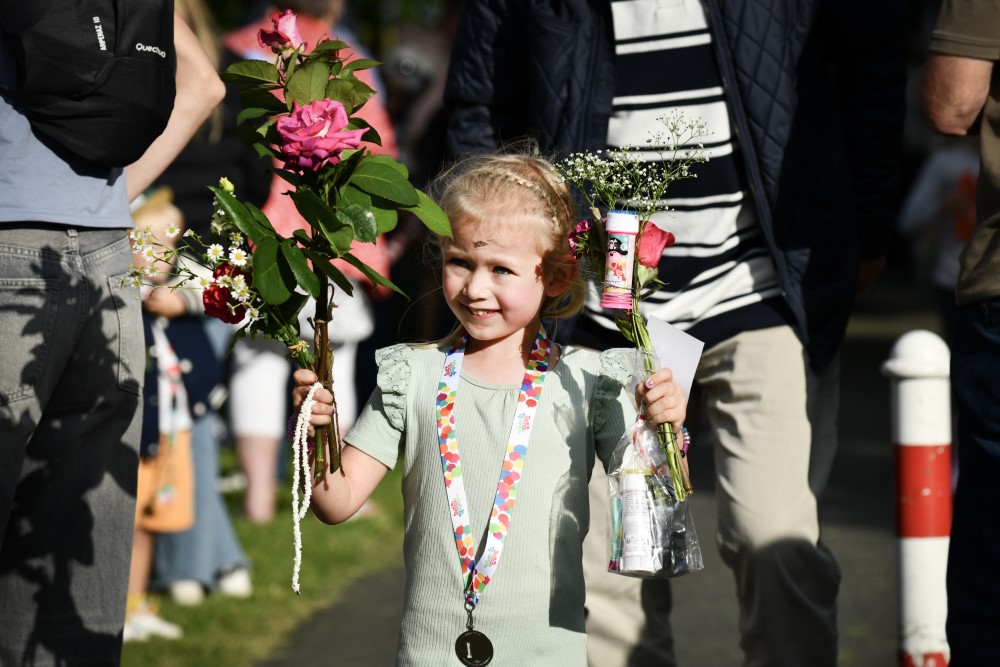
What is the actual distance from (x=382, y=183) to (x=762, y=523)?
151cm

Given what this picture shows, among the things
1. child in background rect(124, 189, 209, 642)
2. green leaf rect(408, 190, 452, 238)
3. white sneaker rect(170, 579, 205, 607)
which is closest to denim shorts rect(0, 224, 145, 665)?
green leaf rect(408, 190, 452, 238)

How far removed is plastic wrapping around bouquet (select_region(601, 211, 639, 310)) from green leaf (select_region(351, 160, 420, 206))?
1.37 feet

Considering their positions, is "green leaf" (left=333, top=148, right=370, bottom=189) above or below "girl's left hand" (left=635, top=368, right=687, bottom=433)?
above

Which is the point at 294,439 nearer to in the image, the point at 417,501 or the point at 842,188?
the point at 417,501

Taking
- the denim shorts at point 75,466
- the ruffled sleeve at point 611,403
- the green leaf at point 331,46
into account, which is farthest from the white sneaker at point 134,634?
the green leaf at point 331,46

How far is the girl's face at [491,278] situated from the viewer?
3.10 meters

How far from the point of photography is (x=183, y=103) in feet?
11.5

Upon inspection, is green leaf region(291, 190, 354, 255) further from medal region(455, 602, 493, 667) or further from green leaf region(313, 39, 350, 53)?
medal region(455, 602, 493, 667)

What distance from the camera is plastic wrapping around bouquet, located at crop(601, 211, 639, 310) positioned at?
2.84 meters

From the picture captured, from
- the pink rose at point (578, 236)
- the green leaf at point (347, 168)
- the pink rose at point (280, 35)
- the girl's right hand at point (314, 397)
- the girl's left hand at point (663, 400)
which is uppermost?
the pink rose at point (280, 35)

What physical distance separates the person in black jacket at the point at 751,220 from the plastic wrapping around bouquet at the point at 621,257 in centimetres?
81

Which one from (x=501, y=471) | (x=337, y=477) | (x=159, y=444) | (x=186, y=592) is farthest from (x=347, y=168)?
(x=186, y=592)

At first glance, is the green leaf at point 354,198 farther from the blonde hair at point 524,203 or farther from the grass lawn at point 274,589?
the grass lawn at point 274,589

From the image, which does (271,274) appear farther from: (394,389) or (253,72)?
(394,389)
